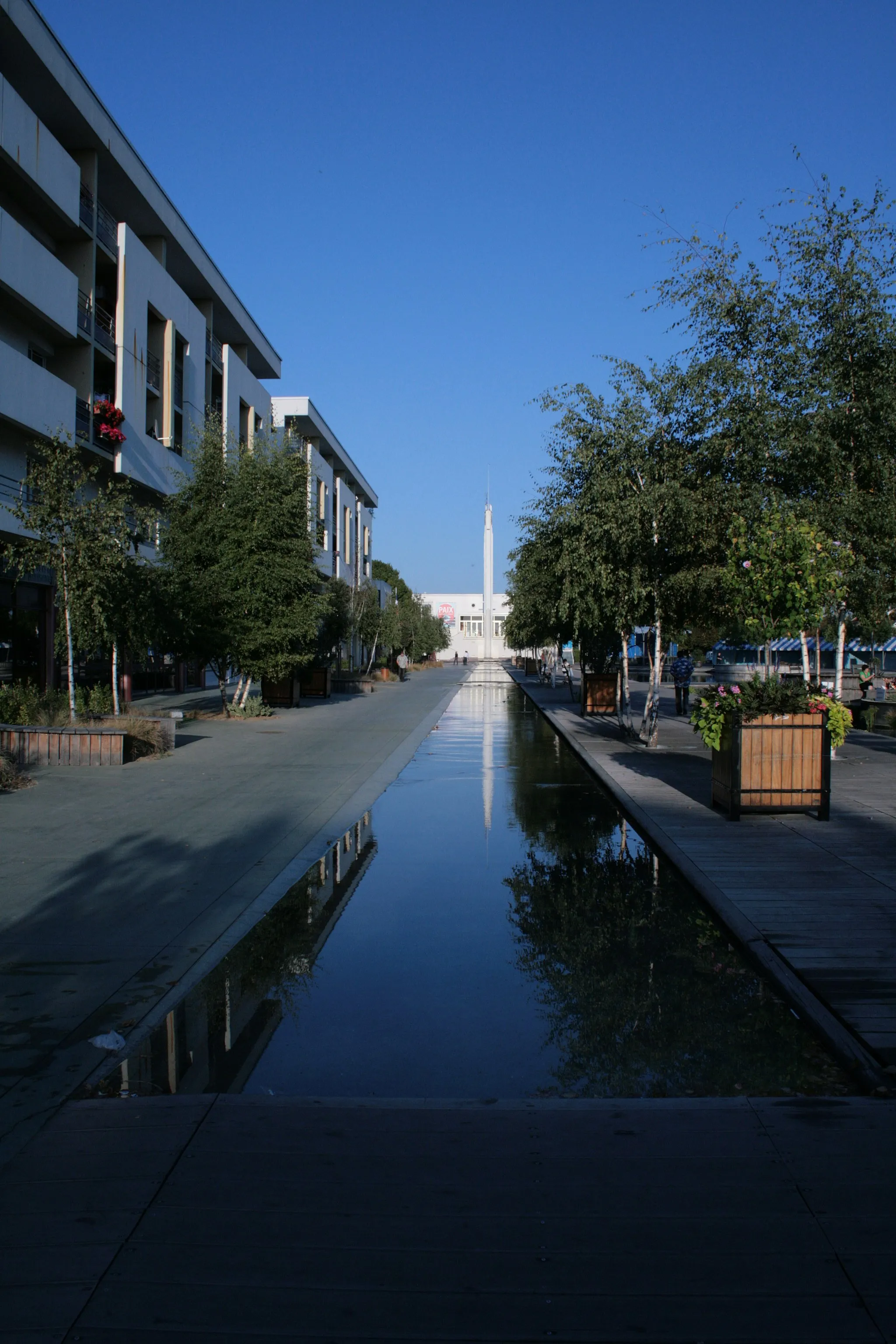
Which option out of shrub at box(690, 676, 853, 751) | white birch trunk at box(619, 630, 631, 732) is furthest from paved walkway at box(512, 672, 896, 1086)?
white birch trunk at box(619, 630, 631, 732)

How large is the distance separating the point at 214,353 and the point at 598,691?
2207 centimetres

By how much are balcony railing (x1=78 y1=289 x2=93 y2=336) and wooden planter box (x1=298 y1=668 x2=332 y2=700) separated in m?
13.3

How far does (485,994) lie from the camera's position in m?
5.69

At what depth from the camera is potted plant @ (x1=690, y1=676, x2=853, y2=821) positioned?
34.2 feet

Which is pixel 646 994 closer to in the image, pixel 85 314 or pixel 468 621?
pixel 85 314

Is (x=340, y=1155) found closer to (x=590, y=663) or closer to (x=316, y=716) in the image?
(x=316, y=716)

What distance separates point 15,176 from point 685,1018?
25702 millimetres

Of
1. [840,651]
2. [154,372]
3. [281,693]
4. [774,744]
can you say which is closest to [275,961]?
[774,744]

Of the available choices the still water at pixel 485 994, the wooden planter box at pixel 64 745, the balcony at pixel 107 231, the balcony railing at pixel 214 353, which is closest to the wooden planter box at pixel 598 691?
the wooden planter box at pixel 64 745

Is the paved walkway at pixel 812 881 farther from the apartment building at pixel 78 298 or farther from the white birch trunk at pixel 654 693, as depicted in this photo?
the apartment building at pixel 78 298

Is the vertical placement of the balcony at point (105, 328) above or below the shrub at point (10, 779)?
above

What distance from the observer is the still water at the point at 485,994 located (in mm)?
4527

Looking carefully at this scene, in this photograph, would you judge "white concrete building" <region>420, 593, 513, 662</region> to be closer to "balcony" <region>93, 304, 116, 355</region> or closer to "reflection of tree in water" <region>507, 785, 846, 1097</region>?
"balcony" <region>93, 304, 116, 355</region>

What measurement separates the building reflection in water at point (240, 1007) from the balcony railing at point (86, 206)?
24938 millimetres
